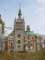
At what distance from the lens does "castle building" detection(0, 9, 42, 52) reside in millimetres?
2807

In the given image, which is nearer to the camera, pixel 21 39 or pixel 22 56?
pixel 22 56

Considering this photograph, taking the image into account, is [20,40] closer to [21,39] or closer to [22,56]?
[21,39]

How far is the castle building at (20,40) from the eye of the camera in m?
2.81

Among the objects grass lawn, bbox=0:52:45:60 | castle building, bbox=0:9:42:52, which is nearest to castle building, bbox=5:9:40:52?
castle building, bbox=0:9:42:52

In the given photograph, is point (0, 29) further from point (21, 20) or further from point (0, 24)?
point (21, 20)

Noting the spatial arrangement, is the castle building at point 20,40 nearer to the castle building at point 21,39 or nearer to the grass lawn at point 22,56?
the castle building at point 21,39

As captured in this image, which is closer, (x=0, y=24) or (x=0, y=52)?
(x=0, y=52)

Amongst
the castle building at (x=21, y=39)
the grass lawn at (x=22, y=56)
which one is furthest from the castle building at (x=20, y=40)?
the grass lawn at (x=22, y=56)

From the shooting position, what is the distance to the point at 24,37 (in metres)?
2.95

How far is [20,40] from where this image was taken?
291cm

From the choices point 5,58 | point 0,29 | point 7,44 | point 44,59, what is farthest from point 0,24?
point 44,59

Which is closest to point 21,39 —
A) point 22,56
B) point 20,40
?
point 20,40

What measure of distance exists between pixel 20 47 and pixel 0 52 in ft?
0.91

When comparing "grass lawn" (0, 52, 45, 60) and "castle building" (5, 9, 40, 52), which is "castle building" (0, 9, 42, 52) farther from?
"grass lawn" (0, 52, 45, 60)
